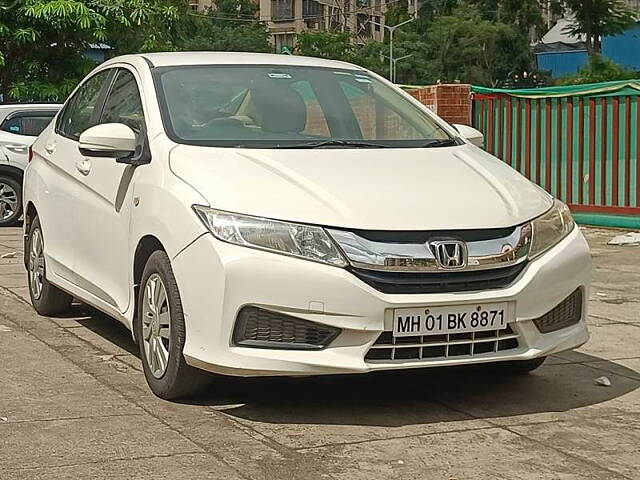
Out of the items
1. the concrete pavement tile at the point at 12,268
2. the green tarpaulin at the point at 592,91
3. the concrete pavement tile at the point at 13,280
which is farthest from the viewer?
the green tarpaulin at the point at 592,91

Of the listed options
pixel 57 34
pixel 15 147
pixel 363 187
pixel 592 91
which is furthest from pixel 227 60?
pixel 57 34

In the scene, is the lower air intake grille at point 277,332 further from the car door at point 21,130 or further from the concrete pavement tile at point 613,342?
Answer: the car door at point 21,130

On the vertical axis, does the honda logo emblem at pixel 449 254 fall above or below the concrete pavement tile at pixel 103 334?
above

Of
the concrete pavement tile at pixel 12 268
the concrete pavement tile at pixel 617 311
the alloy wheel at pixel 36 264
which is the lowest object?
the concrete pavement tile at pixel 12 268

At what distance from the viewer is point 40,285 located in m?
7.97

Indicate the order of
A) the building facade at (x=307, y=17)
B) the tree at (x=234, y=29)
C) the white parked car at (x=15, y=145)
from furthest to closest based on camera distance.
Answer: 1. the building facade at (x=307, y=17)
2. the tree at (x=234, y=29)
3. the white parked car at (x=15, y=145)

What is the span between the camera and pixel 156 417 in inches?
212

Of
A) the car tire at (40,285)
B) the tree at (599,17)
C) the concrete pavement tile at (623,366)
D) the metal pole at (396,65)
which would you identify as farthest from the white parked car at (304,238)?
the metal pole at (396,65)

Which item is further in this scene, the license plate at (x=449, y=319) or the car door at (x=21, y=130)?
the car door at (x=21, y=130)

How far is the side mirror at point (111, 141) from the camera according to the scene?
6.09 meters

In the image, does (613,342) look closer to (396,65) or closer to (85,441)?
(85,441)

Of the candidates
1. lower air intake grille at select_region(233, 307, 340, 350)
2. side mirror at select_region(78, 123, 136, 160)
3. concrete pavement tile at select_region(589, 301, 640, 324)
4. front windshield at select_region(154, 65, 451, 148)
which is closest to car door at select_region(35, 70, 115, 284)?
side mirror at select_region(78, 123, 136, 160)

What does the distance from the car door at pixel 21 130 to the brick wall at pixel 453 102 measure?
512 centimetres

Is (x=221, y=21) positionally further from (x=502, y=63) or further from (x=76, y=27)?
(x=76, y=27)
